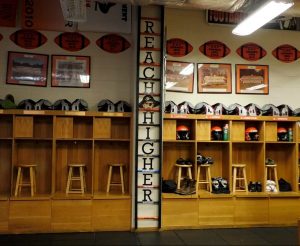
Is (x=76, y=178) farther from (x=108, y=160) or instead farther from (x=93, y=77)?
(x=93, y=77)

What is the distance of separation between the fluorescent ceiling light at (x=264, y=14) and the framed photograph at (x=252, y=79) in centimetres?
142

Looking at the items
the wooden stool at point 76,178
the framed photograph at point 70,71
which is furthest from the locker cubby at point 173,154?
the framed photograph at point 70,71

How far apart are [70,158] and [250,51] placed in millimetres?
3973

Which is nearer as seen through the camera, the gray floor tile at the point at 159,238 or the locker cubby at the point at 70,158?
the gray floor tile at the point at 159,238

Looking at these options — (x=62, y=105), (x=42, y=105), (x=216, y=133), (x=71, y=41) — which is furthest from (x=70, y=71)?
(x=216, y=133)

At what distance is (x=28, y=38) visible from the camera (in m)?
5.95

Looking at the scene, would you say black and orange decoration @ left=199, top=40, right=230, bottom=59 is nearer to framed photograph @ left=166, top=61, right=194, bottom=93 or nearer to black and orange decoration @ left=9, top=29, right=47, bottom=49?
framed photograph @ left=166, top=61, right=194, bottom=93

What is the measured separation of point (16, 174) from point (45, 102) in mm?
1299

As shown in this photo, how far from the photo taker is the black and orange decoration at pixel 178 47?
20.9 feet

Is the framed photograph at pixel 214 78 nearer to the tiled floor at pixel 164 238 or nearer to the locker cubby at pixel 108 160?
the locker cubby at pixel 108 160

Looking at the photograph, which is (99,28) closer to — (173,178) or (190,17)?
(190,17)

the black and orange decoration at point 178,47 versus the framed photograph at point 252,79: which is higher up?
the black and orange decoration at point 178,47

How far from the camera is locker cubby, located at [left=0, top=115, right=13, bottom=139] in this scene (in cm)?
574

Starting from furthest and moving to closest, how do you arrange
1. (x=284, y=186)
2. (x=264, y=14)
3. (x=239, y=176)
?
1. (x=239, y=176)
2. (x=284, y=186)
3. (x=264, y=14)
